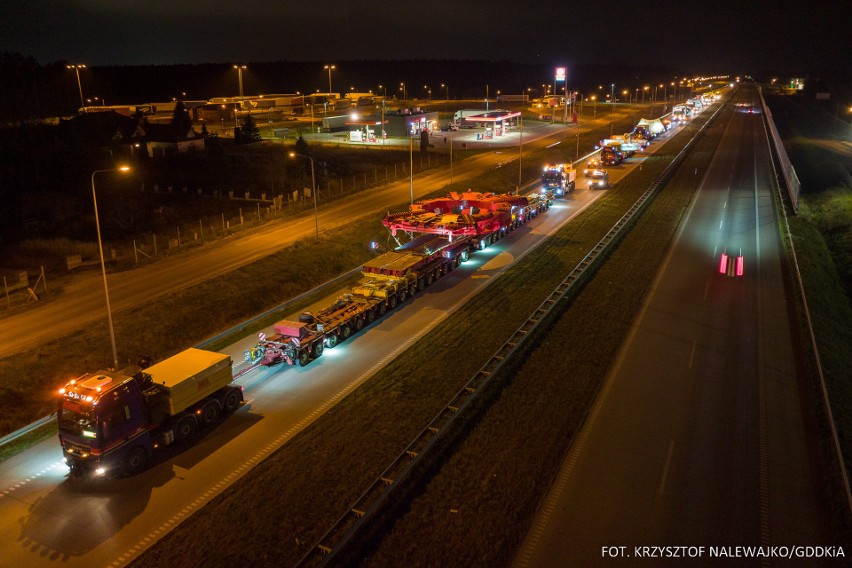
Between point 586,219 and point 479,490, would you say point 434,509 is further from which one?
point 586,219

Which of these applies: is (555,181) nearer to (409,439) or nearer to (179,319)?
(179,319)

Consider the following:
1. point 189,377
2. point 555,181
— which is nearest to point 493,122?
point 555,181

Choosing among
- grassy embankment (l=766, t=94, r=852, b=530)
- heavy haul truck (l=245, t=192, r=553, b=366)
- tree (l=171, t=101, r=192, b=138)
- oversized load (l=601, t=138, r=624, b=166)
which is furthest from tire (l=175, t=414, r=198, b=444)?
tree (l=171, t=101, r=192, b=138)

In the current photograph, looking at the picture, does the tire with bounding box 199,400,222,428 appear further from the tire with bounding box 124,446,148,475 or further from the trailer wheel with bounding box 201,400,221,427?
the tire with bounding box 124,446,148,475

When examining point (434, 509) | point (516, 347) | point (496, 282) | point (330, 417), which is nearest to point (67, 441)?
point (330, 417)

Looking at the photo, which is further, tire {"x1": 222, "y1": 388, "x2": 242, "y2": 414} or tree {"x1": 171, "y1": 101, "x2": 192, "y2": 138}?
tree {"x1": 171, "y1": 101, "x2": 192, "y2": 138}

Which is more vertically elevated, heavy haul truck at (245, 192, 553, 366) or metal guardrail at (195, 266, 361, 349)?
heavy haul truck at (245, 192, 553, 366)
